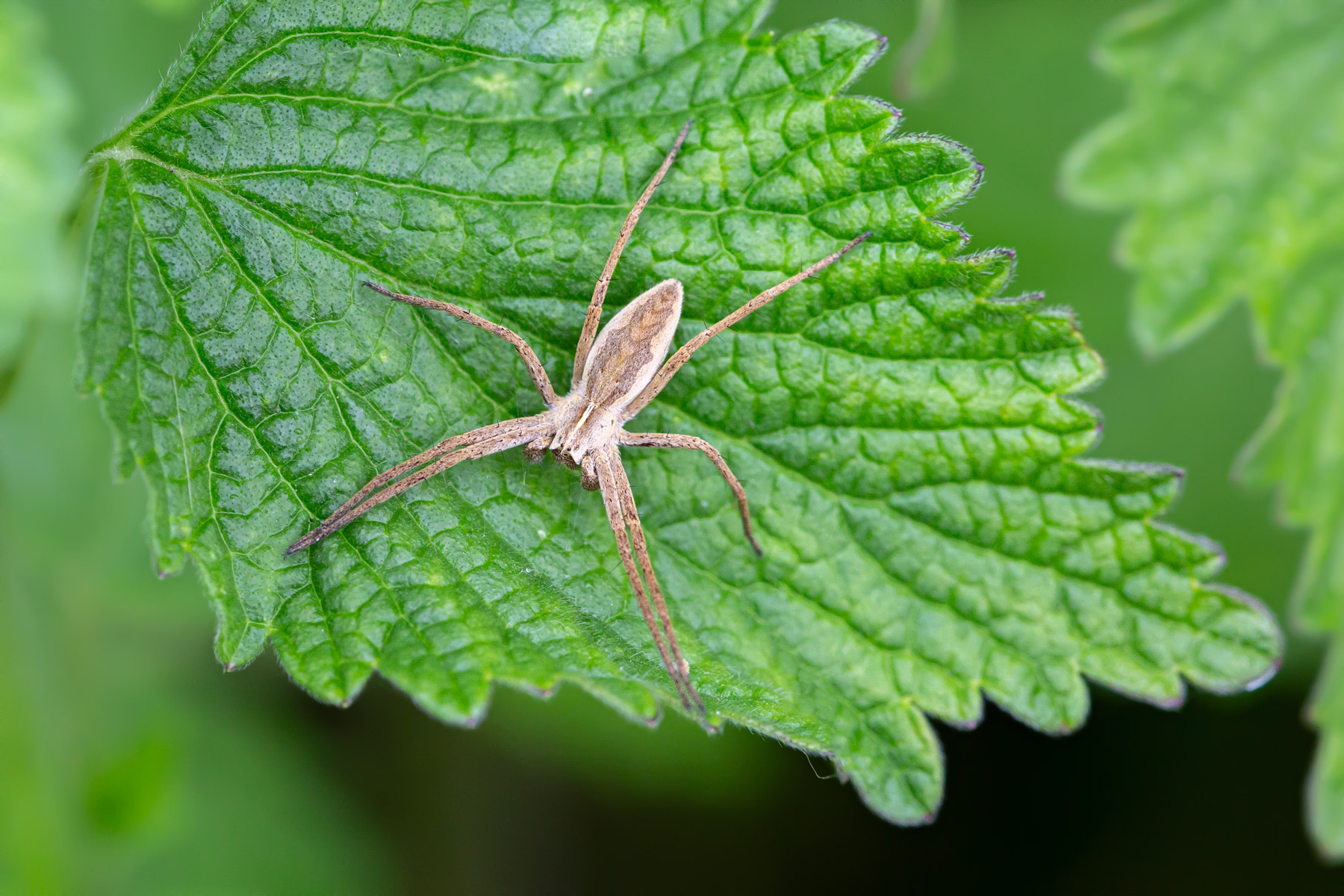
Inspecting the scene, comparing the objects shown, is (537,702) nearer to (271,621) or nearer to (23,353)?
(271,621)

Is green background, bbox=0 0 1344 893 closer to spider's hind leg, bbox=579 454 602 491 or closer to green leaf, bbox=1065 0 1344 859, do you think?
green leaf, bbox=1065 0 1344 859

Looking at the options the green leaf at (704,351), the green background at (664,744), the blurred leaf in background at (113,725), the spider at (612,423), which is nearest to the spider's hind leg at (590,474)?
the spider at (612,423)

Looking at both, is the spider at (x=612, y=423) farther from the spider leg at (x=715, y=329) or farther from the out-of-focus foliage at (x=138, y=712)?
the out-of-focus foliage at (x=138, y=712)

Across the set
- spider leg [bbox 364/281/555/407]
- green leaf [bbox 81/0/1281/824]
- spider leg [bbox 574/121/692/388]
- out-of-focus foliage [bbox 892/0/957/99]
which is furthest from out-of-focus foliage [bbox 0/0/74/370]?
out-of-focus foliage [bbox 892/0/957/99]

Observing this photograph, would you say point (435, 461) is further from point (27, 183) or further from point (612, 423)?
point (27, 183)

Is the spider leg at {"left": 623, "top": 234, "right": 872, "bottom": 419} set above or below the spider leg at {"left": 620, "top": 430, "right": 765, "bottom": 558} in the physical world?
above

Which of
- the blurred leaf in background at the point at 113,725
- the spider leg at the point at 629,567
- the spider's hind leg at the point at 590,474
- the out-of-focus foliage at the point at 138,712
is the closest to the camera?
the spider leg at the point at 629,567
